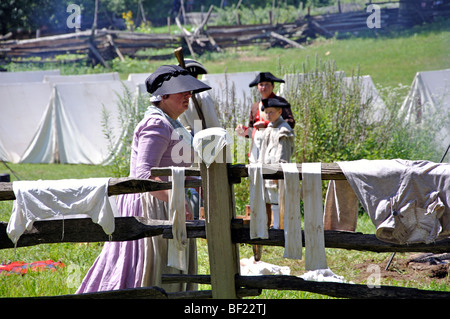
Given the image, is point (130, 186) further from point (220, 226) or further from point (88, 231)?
point (220, 226)

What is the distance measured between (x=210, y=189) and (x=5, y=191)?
1271mm

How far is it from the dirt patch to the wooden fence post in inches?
89.0

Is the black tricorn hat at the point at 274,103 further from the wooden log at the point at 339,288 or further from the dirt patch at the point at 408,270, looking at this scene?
the wooden log at the point at 339,288

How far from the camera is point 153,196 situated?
3850 mm

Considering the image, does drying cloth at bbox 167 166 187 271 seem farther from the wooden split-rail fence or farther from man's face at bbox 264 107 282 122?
man's face at bbox 264 107 282 122

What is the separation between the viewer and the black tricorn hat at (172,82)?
3812 millimetres

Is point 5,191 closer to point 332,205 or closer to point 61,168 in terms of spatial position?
point 332,205

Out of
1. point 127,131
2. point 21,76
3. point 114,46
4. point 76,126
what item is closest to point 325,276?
point 127,131

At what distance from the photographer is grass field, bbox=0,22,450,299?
5.16 metres

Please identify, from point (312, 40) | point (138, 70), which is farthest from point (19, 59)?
point (312, 40)

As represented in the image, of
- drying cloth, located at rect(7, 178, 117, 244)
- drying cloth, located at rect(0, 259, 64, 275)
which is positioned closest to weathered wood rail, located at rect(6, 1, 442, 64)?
drying cloth, located at rect(0, 259, 64, 275)

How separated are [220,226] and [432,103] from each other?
771cm

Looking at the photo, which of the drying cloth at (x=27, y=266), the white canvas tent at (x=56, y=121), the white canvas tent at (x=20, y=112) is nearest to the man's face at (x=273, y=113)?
the drying cloth at (x=27, y=266)

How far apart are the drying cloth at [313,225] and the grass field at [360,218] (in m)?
1.50
